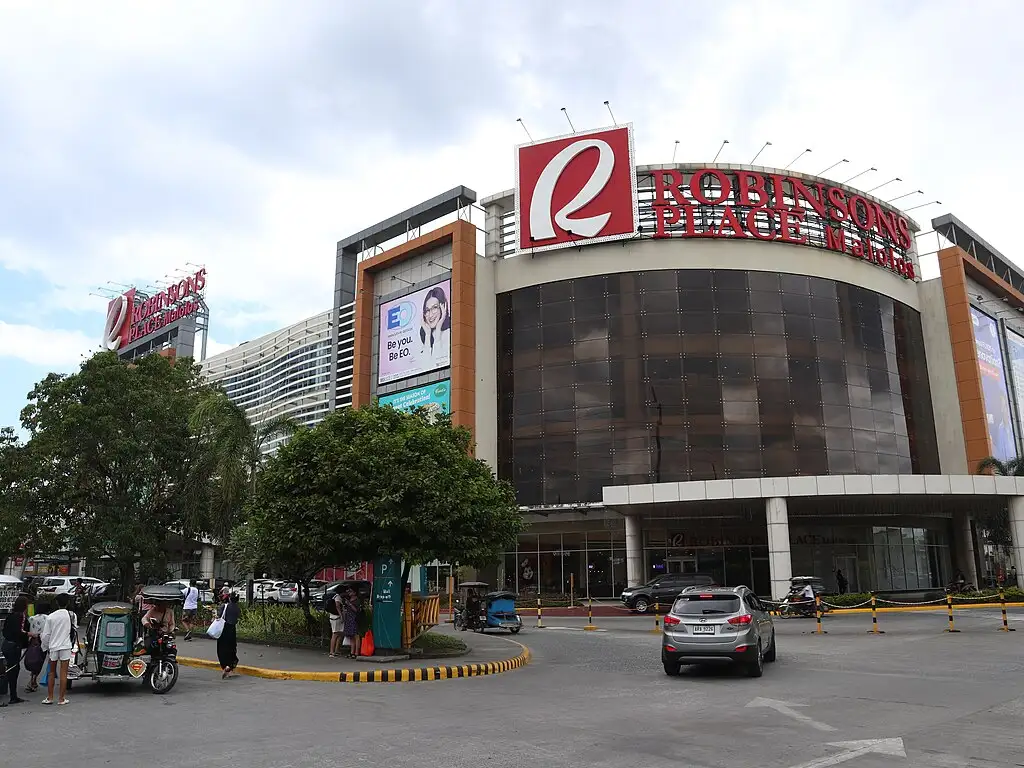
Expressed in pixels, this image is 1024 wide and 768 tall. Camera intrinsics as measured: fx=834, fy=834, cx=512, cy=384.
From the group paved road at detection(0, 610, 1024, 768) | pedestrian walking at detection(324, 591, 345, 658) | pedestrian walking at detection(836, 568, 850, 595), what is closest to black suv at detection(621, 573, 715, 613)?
pedestrian walking at detection(836, 568, 850, 595)

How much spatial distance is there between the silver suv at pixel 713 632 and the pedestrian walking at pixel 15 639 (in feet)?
35.9

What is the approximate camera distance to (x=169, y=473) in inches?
1476

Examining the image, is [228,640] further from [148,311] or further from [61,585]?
[148,311]

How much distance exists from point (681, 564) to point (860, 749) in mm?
33567

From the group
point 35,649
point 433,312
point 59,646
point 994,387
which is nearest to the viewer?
point 59,646

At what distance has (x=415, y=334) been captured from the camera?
4981 centimetres

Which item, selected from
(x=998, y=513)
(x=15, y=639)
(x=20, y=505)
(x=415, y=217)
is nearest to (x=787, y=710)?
(x=15, y=639)

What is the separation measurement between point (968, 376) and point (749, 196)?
17.4m

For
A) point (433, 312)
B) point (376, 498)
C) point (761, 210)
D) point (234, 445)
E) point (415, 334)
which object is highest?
point (761, 210)

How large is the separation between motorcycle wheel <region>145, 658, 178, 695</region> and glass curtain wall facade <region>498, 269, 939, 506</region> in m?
31.3

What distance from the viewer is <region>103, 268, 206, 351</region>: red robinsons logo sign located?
310ft

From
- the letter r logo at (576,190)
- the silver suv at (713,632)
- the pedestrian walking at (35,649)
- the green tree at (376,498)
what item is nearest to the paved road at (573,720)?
the silver suv at (713,632)

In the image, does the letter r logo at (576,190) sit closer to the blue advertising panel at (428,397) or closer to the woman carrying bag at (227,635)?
the blue advertising panel at (428,397)

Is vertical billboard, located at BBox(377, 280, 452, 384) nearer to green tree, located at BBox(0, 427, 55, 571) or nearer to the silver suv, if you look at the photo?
green tree, located at BBox(0, 427, 55, 571)
